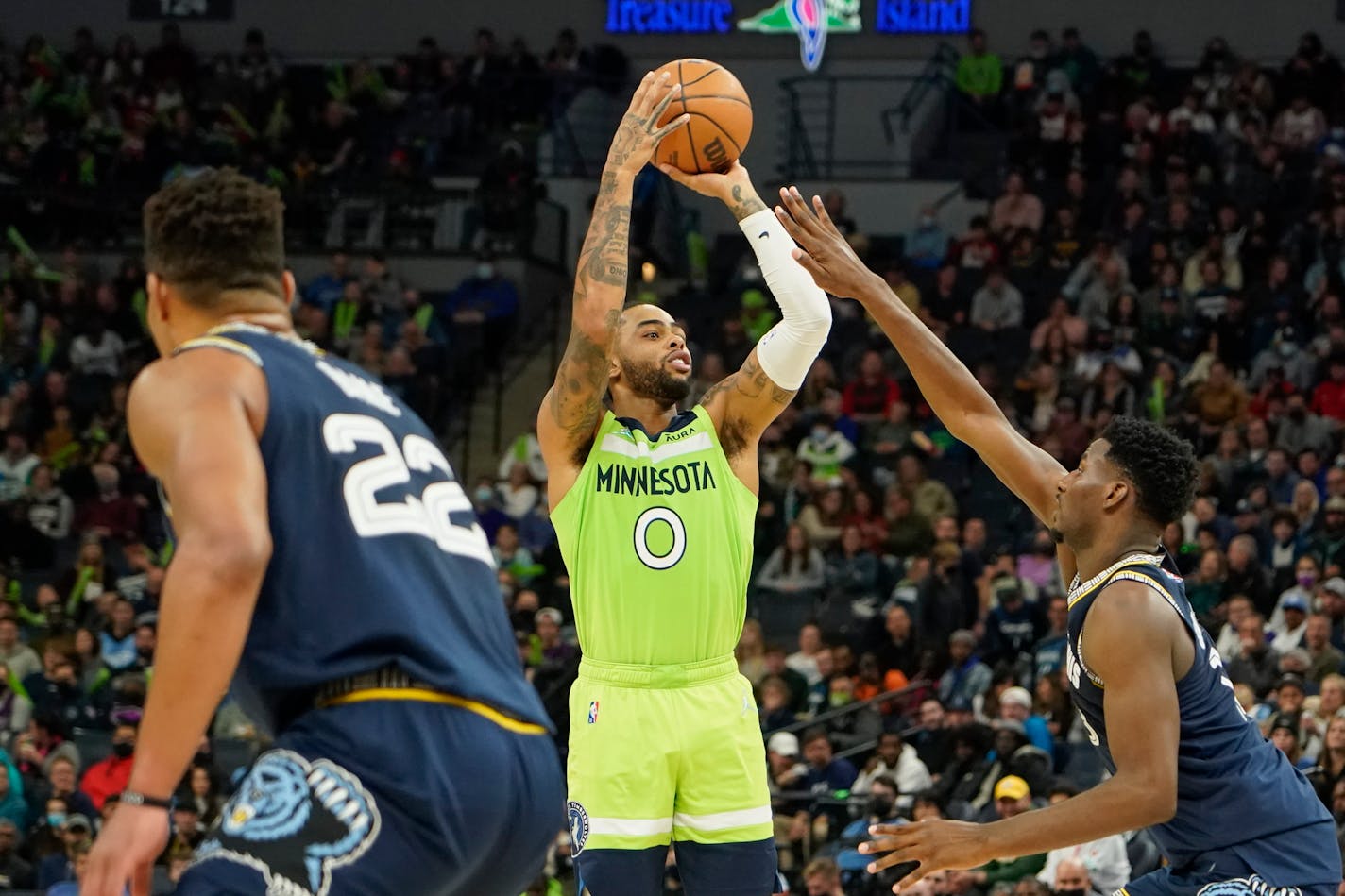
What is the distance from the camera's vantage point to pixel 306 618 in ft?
10.7

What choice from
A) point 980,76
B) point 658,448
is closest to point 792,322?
point 658,448

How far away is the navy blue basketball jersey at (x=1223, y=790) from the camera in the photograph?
4738 millimetres

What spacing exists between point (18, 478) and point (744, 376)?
1378 cm

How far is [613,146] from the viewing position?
5.86 metres

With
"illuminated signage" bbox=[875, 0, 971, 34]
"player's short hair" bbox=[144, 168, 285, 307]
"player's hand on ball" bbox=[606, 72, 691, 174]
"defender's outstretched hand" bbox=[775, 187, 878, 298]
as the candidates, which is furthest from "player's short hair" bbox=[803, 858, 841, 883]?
"illuminated signage" bbox=[875, 0, 971, 34]

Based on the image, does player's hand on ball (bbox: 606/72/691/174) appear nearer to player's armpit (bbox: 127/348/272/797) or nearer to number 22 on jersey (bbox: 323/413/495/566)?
number 22 on jersey (bbox: 323/413/495/566)

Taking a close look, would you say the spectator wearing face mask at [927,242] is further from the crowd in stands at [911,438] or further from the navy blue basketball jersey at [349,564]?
the navy blue basketball jersey at [349,564]

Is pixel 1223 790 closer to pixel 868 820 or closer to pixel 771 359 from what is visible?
pixel 771 359

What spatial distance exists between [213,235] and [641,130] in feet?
9.00

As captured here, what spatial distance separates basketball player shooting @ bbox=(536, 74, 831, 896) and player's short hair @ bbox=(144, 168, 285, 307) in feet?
7.74

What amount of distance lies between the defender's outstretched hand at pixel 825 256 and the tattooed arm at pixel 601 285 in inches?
20.3

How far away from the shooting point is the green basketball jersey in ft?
19.1

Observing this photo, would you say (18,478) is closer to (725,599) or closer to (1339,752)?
(1339,752)

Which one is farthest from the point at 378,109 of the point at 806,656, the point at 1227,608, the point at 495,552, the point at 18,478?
the point at 1227,608
